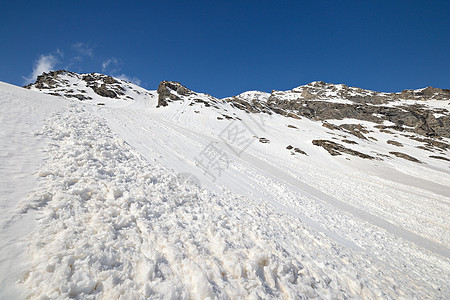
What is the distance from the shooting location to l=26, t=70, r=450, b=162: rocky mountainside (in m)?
54.6

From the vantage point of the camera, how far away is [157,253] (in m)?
3.21

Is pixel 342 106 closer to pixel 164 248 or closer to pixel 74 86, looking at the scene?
pixel 164 248

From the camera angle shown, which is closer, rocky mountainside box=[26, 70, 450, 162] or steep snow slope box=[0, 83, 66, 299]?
steep snow slope box=[0, 83, 66, 299]

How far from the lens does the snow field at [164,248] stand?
2.63 metres

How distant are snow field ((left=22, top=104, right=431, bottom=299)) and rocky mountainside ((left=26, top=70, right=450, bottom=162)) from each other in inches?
1525

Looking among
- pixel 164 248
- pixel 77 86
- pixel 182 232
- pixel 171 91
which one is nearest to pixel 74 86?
pixel 77 86

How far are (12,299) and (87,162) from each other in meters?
4.42

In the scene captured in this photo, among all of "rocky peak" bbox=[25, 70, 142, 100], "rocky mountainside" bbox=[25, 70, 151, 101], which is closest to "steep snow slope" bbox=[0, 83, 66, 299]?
"rocky mountainside" bbox=[25, 70, 151, 101]

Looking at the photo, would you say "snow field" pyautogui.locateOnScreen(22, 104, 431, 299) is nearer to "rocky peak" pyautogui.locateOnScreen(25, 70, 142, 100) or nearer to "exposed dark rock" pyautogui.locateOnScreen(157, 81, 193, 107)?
"exposed dark rock" pyautogui.locateOnScreen(157, 81, 193, 107)

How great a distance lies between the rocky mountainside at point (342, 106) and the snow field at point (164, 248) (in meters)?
38.7

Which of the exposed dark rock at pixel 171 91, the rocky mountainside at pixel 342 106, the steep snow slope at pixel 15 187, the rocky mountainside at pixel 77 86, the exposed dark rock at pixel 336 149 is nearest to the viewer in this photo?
the steep snow slope at pixel 15 187

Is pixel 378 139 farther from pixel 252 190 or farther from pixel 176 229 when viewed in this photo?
pixel 176 229

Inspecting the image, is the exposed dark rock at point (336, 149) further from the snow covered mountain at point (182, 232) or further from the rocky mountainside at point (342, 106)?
the rocky mountainside at point (342, 106)

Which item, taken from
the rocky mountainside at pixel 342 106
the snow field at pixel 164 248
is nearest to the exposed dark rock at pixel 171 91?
the rocky mountainside at pixel 342 106
